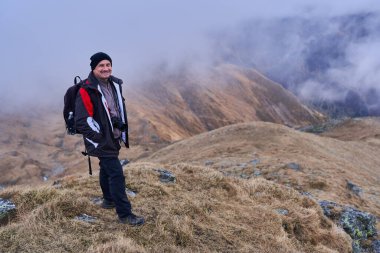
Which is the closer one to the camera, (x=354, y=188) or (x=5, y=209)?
(x=5, y=209)

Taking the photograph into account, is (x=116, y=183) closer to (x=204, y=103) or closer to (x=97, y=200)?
(x=97, y=200)

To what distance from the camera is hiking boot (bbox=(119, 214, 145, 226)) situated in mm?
7121

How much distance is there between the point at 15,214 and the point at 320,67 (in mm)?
189127

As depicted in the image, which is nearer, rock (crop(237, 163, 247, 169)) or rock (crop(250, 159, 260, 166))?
rock (crop(237, 163, 247, 169))

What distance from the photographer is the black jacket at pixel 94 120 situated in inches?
268

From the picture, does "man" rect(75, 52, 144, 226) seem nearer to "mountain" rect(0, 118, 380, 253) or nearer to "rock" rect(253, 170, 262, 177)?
"mountain" rect(0, 118, 380, 253)

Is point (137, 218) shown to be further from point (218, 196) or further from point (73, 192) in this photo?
point (218, 196)

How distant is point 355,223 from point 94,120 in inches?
292

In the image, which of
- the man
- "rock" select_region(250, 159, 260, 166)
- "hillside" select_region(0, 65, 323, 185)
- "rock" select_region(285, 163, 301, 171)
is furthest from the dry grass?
"hillside" select_region(0, 65, 323, 185)

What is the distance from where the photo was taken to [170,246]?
21.9 feet

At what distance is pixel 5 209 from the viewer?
7.24 m

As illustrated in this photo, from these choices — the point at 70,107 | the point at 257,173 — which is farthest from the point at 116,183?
the point at 257,173

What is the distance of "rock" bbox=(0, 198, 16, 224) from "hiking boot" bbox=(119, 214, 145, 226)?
5.96 feet

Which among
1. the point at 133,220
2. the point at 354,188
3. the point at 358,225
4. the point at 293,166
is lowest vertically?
the point at 354,188
